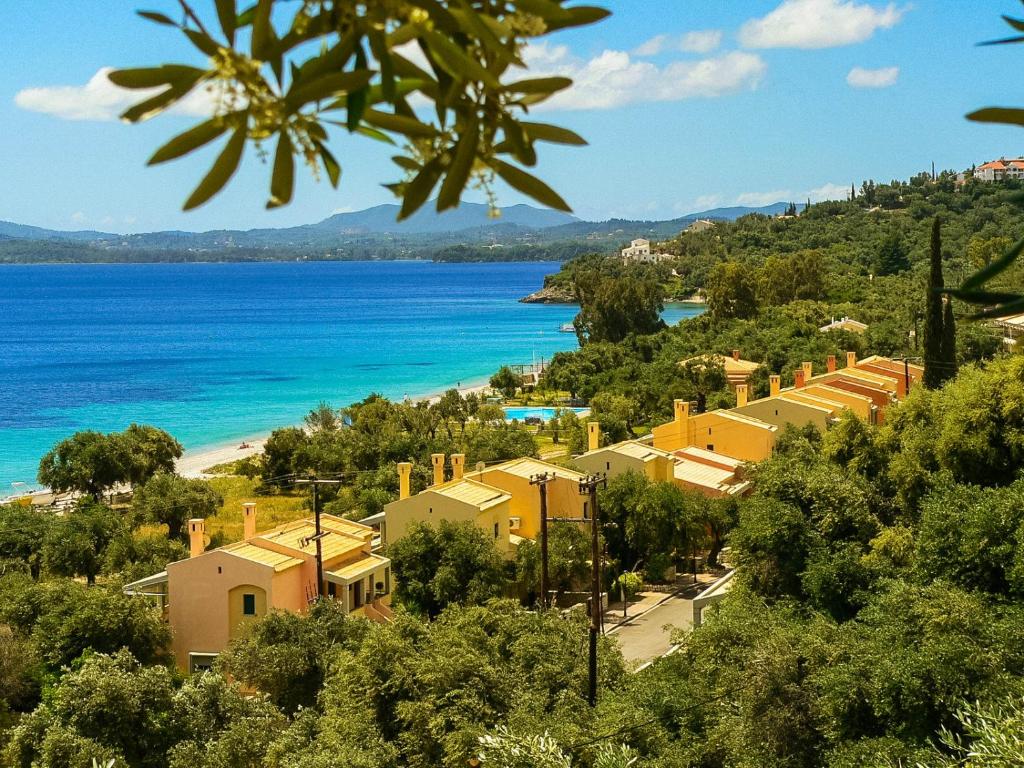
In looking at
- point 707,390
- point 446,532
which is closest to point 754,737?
point 446,532

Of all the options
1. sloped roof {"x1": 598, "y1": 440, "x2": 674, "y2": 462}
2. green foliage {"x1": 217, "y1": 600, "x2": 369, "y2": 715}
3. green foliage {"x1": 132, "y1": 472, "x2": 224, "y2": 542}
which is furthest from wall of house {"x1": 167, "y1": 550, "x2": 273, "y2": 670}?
sloped roof {"x1": 598, "y1": 440, "x2": 674, "y2": 462}

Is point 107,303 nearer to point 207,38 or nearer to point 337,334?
point 337,334

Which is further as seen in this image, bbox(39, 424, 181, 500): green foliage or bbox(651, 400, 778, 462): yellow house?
bbox(39, 424, 181, 500): green foliage

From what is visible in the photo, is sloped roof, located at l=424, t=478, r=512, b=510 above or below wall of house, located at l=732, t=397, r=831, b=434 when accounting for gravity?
below

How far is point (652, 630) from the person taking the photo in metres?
19.0

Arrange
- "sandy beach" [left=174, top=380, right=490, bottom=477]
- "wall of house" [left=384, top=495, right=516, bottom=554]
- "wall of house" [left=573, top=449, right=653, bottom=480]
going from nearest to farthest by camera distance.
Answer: "wall of house" [left=384, top=495, right=516, bottom=554]
"wall of house" [left=573, top=449, right=653, bottom=480]
"sandy beach" [left=174, top=380, right=490, bottom=477]

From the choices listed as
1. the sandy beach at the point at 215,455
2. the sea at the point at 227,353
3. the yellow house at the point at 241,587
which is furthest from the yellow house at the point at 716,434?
the sea at the point at 227,353

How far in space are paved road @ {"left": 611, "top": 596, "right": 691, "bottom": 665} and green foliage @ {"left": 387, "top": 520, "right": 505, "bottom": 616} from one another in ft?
7.98

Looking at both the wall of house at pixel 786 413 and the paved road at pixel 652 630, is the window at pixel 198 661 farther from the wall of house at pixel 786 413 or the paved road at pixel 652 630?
the wall of house at pixel 786 413

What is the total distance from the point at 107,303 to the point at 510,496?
12386 centimetres

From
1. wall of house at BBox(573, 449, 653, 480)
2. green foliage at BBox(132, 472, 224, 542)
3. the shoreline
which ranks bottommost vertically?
the shoreline

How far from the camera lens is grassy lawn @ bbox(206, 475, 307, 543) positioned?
2819 cm

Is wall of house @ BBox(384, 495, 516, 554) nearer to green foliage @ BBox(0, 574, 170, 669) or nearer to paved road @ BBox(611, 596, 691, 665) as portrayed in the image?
paved road @ BBox(611, 596, 691, 665)

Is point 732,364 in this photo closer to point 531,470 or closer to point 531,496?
point 531,470
